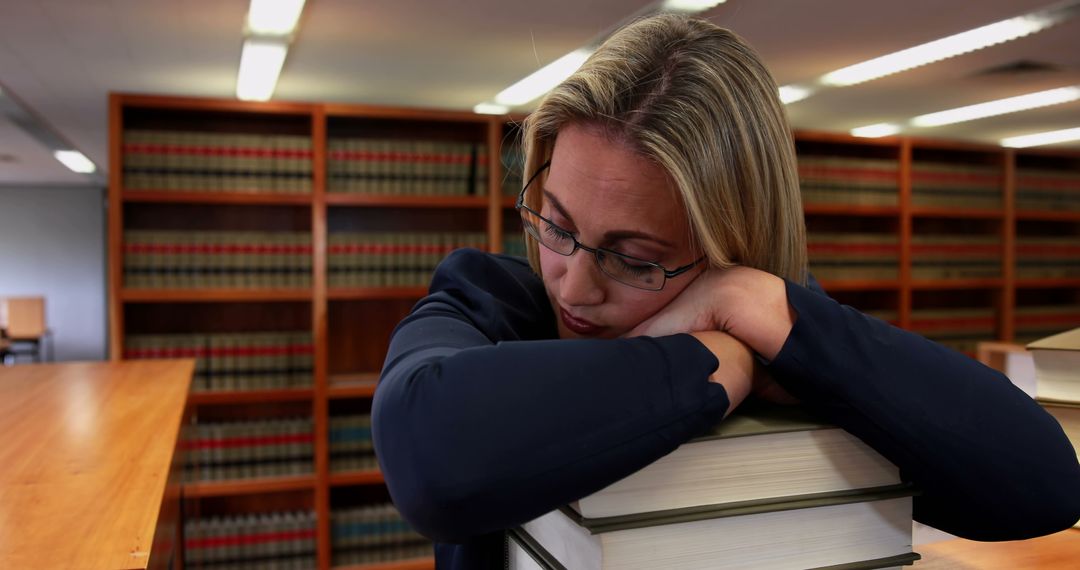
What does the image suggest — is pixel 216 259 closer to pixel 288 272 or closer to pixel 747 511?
pixel 288 272

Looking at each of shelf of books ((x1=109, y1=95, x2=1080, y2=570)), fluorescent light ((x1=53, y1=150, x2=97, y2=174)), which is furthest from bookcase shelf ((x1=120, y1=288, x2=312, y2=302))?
fluorescent light ((x1=53, y1=150, x2=97, y2=174))

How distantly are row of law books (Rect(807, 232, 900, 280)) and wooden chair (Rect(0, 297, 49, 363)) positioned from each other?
1199 cm

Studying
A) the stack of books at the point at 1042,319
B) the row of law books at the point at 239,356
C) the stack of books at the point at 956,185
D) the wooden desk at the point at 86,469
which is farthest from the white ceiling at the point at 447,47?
the wooden desk at the point at 86,469

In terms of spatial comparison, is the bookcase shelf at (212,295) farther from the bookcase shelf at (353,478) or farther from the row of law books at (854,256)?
the row of law books at (854,256)

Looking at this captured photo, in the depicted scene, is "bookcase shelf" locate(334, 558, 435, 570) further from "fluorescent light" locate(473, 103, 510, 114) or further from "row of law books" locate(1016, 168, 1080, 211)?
"row of law books" locate(1016, 168, 1080, 211)

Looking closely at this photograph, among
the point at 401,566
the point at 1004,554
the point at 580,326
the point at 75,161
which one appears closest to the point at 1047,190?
the point at 401,566

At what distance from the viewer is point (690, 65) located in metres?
0.76

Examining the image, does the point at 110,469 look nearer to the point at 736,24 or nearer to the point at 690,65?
the point at 690,65

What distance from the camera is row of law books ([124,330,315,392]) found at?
4.56m

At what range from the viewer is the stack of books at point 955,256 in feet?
19.9

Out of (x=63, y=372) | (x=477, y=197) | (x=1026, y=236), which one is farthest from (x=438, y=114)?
(x=1026, y=236)

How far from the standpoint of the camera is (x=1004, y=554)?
2.67 feet

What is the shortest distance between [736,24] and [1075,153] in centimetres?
501

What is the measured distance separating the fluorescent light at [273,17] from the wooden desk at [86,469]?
164 centimetres
